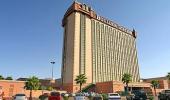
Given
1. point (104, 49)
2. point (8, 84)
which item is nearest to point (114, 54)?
point (104, 49)

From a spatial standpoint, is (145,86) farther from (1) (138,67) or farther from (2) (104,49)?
(1) (138,67)

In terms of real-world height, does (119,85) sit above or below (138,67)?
below

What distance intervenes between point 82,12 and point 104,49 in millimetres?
31574

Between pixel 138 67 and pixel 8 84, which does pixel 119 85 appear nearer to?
pixel 8 84

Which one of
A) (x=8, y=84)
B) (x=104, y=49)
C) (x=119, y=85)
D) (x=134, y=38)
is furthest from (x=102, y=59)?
(x=8, y=84)

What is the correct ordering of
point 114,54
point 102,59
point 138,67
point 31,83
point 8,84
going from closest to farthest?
point 31,83 < point 8,84 < point 102,59 < point 114,54 < point 138,67

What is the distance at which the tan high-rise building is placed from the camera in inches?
5482

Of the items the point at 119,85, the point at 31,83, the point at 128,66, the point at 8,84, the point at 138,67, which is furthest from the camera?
the point at 138,67

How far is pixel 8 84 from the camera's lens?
98.4 metres

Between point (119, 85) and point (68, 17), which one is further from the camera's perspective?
point (68, 17)

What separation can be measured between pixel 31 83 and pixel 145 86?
7657 centimetres

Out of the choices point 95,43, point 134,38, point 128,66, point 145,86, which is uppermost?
point 134,38

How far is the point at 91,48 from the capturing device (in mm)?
149000

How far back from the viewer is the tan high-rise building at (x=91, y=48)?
139250 millimetres
